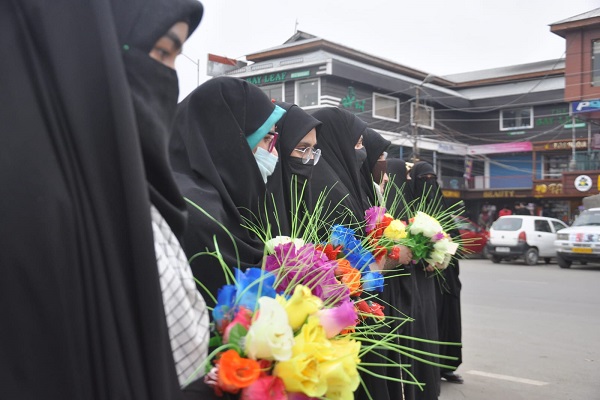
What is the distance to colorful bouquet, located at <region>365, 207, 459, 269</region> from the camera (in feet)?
12.2

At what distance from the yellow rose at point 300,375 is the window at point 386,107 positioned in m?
27.0

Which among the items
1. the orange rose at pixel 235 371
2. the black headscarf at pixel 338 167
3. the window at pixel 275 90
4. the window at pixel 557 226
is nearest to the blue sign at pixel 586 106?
the window at pixel 557 226

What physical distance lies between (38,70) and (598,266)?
2034 centimetres

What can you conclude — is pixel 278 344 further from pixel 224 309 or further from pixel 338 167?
pixel 338 167

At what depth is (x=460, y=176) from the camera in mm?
34844

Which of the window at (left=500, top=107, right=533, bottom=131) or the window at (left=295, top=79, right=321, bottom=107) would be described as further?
the window at (left=500, top=107, right=533, bottom=131)

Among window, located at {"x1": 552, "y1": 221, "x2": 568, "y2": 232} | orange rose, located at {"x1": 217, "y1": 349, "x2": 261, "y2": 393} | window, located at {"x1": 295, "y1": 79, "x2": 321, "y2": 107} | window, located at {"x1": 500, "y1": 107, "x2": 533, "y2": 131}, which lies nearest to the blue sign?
window, located at {"x1": 552, "y1": 221, "x2": 568, "y2": 232}

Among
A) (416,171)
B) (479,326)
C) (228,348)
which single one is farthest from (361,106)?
(228,348)

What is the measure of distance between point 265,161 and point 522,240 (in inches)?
730

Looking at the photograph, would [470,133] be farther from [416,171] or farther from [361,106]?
[416,171]

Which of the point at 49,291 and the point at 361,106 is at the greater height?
the point at 361,106

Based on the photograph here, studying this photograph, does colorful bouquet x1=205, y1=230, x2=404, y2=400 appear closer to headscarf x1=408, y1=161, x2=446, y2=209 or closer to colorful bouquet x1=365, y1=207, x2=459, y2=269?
colorful bouquet x1=365, y1=207, x2=459, y2=269

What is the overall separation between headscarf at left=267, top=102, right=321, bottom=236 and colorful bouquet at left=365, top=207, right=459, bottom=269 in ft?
2.10

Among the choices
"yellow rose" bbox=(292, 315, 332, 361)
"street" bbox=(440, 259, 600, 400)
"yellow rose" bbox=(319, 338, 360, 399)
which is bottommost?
"street" bbox=(440, 259, 600, 400)
